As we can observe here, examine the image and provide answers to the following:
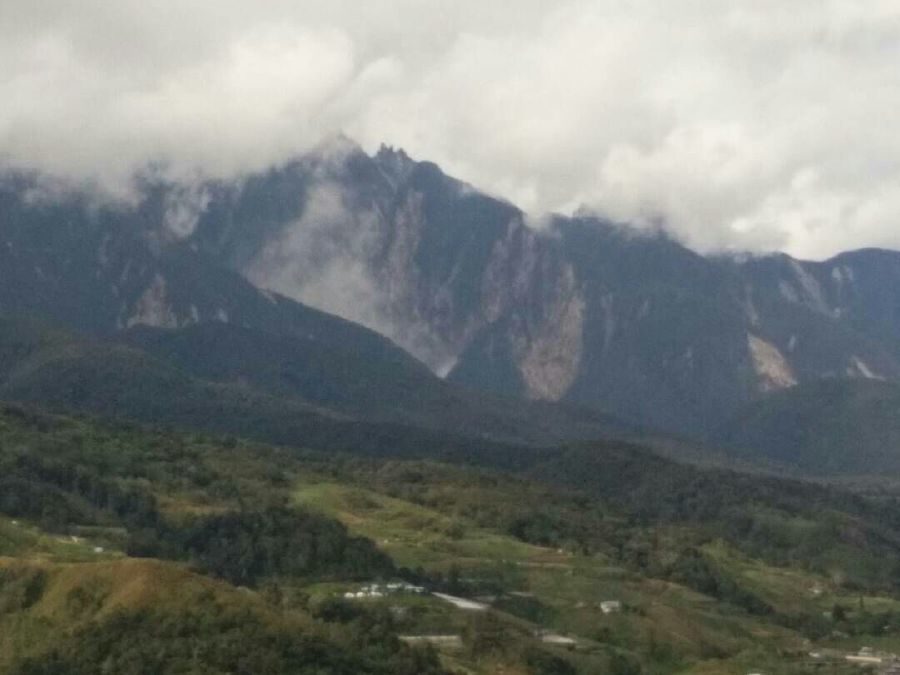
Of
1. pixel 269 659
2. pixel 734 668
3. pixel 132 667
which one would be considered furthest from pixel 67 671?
pixel 734 668

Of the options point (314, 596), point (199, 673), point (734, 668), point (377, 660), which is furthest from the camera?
point (314, 596)

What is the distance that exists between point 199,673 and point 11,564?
3459cm

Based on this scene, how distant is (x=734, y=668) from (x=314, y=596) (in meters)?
44.2

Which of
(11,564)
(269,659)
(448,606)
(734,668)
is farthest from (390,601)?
(269,659)

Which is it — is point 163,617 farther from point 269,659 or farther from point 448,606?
point 448,606

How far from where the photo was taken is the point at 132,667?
13025 cm

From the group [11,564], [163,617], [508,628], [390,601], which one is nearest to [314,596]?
[390,601]

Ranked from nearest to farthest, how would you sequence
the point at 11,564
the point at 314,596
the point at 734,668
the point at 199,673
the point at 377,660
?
the point at 199,673
the point at 377,660
the point at 11,564
the point at 734,668
the point at 314,596

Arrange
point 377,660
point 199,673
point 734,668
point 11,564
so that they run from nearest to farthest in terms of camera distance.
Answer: point 199,673 < point 377,660 < point 11,564 < point 734,668

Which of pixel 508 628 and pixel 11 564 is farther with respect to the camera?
pixel 508 628

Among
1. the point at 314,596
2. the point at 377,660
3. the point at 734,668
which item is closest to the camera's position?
the point at 377,660

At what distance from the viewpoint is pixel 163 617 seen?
136 m

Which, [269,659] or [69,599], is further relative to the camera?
[69,599]

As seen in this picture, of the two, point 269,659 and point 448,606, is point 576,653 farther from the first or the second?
point 269,659
